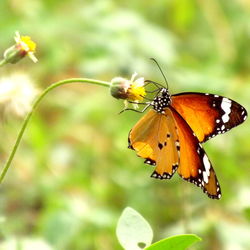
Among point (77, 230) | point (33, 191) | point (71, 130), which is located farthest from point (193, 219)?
point (71, 130)

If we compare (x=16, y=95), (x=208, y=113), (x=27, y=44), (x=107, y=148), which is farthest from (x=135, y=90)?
(x=107, y=148)

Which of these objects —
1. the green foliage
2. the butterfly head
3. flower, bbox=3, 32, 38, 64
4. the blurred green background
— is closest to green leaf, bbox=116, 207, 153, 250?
the green foliage

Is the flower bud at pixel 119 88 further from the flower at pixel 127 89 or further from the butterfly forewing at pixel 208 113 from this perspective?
the butterfly forewing at pixel 208 113

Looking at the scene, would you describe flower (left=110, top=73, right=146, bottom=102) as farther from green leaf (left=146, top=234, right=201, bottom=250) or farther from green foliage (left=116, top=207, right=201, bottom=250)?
green leaf (left=146, top=234, right=201, bottom=250)

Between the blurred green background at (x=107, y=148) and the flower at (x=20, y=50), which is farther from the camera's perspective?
the blurred green background at (x=107, y=148)

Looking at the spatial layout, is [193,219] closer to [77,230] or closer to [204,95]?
[77,230]

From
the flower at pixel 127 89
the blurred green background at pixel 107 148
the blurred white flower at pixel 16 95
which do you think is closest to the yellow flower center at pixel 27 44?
the flower at pixel 127 89

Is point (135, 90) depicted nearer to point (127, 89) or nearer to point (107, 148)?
point (127, 89)
